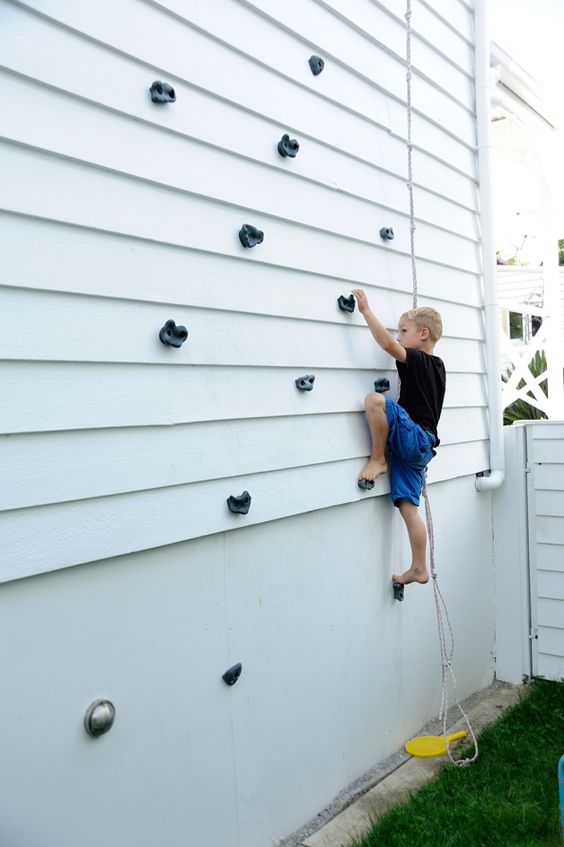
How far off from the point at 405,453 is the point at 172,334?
55.3 inches

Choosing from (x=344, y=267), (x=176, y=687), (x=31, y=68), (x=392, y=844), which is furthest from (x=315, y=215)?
(x=392, y=844)

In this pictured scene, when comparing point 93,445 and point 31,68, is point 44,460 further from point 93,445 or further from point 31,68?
point 31,68

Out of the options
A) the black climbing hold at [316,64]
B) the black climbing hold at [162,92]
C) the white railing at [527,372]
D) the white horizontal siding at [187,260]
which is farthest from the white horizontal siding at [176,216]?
the white railing at [527,372]

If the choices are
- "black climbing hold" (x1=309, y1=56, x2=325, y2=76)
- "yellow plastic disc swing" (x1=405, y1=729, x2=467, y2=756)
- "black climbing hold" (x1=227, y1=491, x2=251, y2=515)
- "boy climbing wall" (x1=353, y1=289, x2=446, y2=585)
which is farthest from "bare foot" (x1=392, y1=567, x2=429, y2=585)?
"black climbing hold" (x1=309, y1=56, x2=325, y2=76)

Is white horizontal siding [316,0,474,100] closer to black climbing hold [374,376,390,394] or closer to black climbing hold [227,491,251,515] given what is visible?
black climbing hold [374,376,390,394]

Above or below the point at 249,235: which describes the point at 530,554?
below

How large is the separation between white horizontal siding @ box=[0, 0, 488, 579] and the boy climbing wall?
91mm

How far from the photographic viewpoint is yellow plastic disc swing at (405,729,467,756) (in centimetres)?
341

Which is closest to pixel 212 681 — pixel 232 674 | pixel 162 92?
pixel 232 674

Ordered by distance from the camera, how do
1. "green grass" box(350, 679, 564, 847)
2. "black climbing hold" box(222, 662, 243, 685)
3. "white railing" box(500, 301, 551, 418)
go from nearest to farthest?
"black climbing hold" box(222, 662, 243, 685) < "green grass" box(350, 679, 564, 847) < "white railing" box(500, 301, 551, 418)

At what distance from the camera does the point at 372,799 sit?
3.00 metres

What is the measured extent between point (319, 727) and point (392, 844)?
508mm

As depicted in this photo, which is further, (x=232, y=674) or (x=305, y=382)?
(x=305, y=382)

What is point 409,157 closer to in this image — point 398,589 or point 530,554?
point 398,589
